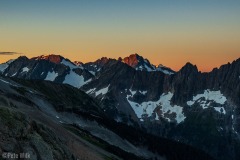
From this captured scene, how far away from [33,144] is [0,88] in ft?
462

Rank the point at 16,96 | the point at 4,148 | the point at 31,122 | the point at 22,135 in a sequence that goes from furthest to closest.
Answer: the point at 16,96
the point at 31,122
the point at 22,135
the point at 4,148

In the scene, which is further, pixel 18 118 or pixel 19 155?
pixel 18 118

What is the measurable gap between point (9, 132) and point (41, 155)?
5.48 m

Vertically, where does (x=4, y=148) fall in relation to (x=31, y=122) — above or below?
below

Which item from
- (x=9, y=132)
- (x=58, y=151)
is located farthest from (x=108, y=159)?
(x=9, y=132)

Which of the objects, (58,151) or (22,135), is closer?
(22,135)

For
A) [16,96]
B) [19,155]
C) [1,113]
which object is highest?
[16,96]

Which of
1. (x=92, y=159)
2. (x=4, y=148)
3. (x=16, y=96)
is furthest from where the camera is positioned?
(x=16, y=96)

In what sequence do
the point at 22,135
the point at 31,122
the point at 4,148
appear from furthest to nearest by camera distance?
the point at 31,122, the point at 22,135, the point at 4,148

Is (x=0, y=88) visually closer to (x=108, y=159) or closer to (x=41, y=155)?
(x=108, y=159)

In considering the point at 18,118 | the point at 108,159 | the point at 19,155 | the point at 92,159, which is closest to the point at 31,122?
the point at 18,118

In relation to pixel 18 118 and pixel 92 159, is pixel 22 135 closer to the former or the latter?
pixel 18 118

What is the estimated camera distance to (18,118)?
61.8 m

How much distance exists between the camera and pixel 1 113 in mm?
60219
